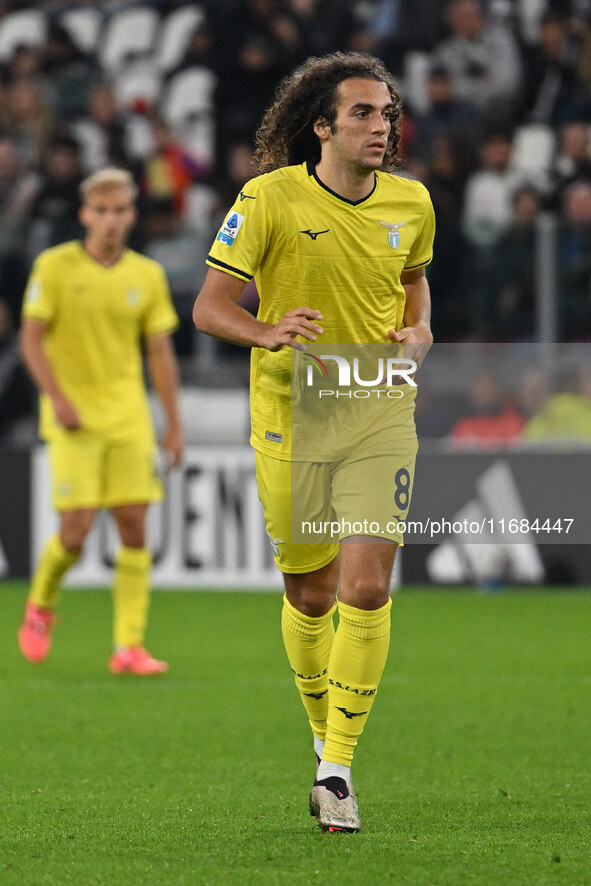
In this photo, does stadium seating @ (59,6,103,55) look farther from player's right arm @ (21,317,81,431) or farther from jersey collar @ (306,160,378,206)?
jersey collar @ (306,160,378,206)

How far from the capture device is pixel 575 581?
11055 mm

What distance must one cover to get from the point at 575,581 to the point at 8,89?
7347 mm

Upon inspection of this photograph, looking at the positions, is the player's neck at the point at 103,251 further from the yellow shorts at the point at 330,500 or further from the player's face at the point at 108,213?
the yellow shorts at the point at 330,500

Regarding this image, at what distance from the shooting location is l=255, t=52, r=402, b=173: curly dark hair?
4270mm

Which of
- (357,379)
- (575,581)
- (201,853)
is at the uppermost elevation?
(357,379)

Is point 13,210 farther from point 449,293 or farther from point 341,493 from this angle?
point 341,493

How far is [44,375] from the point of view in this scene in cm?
730

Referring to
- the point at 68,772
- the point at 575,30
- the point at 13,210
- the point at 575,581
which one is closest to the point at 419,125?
the point at 575,30

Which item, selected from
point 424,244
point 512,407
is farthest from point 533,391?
point 424,244

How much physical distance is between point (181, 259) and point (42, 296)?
3.89 metres

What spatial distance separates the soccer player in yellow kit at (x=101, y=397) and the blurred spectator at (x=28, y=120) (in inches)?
258

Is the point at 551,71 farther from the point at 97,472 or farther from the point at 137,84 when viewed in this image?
the point at 97,472

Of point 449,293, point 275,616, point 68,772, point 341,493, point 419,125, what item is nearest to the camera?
point 341,493

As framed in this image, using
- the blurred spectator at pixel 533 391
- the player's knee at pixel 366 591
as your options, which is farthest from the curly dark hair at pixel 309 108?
the blurred spectator at pixel 533 391
